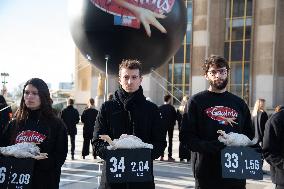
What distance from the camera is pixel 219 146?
341 centimetres

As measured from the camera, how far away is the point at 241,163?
3430mm

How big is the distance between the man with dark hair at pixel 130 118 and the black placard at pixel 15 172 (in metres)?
0.60

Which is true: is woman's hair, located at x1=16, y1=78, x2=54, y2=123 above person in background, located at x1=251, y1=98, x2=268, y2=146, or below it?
above

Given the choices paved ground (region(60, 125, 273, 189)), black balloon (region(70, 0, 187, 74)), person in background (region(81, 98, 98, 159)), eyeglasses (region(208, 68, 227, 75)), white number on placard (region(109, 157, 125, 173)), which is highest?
black balloon (region(70, 0, 187, 74))

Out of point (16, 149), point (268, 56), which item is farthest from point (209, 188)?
point (268, 56)

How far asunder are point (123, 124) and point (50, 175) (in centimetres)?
80


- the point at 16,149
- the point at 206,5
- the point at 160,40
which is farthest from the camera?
the point at 206,5

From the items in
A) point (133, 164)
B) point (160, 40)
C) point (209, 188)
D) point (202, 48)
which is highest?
point (202, 48)

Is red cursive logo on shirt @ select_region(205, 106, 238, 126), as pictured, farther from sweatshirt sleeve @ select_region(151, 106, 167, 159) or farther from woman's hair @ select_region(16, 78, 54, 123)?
woman's hair @ select_region(16, 78, 54, 123)

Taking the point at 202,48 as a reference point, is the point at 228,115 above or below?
below

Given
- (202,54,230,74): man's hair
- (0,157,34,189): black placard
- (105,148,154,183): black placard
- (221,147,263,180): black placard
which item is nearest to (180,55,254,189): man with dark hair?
(202,54,230,74): man's hair

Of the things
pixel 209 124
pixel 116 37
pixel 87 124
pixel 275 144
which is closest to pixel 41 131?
pixel 209 124

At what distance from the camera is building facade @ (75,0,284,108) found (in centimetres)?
2662

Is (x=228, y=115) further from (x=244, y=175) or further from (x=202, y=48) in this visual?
(x=202, y=48)
